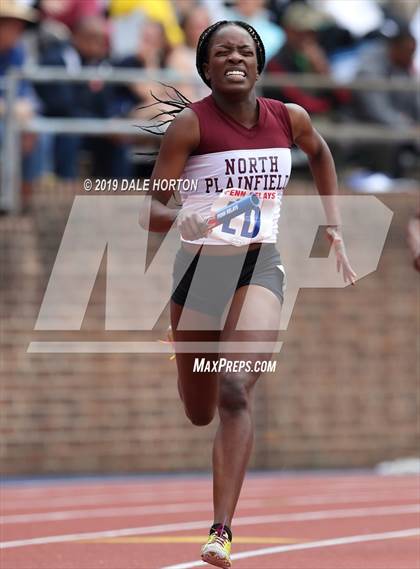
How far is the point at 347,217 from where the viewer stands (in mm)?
14281

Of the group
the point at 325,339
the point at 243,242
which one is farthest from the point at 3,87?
the point at 243,242

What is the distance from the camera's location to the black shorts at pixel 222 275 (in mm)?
6543

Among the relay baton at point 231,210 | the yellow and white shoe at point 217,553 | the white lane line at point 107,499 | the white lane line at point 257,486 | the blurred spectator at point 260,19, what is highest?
the blurred spectator at point 260,19

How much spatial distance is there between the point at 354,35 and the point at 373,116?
0.85 metres

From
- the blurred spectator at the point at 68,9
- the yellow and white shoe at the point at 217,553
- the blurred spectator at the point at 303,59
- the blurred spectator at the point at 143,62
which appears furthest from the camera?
the blurred spectator at the point at 303,59

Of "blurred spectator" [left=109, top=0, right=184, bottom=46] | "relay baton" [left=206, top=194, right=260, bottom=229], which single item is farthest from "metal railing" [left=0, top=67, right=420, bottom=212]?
"relay baton" [left=206, top=194, right=260, bottom=229]

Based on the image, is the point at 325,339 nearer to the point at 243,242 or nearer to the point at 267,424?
the point at 267,424

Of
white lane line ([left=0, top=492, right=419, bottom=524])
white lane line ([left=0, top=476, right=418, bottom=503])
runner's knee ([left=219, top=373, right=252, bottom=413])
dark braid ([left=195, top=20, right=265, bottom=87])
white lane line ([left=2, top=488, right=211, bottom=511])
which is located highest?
white lane line ([left=0, top=476, right=418, bottom=503])

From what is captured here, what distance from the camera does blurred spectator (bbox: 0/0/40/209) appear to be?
1255 cm

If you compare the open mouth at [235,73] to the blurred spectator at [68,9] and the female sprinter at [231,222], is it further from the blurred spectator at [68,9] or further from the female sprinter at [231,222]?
the blurred spectator at [68,9]

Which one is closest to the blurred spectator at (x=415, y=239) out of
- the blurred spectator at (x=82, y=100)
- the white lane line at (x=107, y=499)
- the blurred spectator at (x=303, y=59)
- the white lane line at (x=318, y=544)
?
the white lane line at (x=318, y=544)

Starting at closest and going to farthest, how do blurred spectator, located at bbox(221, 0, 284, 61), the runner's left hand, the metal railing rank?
the runner's left hand, the metal railing, blurred spectator, located at bbox(221, 0, 284, 61)

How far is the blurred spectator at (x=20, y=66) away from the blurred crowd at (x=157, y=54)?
0.01 metres

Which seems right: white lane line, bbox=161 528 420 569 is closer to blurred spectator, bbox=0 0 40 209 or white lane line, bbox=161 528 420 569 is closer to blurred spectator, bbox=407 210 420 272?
blurred spectator, bbox=407 210 420 272
